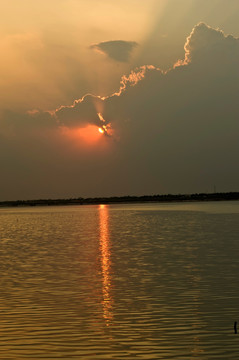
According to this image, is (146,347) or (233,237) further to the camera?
(233,237)

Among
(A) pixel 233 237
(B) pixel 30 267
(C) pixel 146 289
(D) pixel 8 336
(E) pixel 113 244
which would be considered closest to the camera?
(D) pixel 8 336

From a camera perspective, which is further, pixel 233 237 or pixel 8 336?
pixel 233 237

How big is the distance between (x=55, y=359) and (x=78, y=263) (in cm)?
2343

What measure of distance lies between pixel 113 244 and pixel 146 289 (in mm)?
28937

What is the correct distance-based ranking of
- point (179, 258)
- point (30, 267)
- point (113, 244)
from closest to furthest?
point (30, 267) → point (179, 258) → point (113, 244)

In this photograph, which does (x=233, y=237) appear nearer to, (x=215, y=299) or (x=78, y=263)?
(x=78, y=263)

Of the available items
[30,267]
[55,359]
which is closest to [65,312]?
[55,359]

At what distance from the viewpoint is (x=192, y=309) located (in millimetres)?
23203

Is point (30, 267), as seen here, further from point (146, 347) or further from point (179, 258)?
point (146, 347)

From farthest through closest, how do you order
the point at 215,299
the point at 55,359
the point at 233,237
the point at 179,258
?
the point at 233,237
the point at 179,258
the point at 215,299
the point at 55,359

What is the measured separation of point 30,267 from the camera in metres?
38.3

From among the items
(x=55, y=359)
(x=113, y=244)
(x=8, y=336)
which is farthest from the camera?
(x=113, y=244)

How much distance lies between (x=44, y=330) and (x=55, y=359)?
341 centimetres

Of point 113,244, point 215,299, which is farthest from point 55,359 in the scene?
point 113,244
